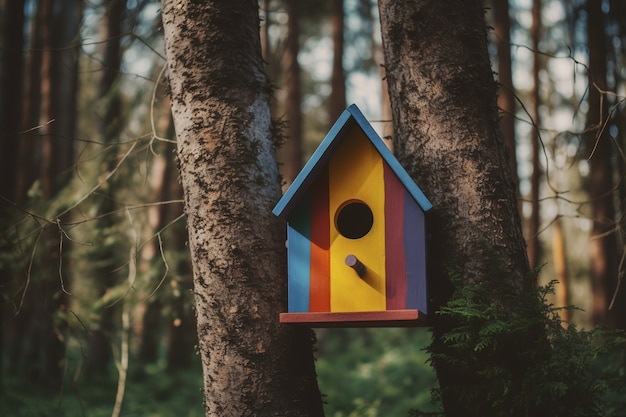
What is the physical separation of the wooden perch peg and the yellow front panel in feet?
0.09

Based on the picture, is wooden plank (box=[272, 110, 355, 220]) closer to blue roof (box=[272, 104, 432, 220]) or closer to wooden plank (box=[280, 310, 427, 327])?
blue roof (box=[272, 104, 432, 220])

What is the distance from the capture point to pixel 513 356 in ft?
9.29

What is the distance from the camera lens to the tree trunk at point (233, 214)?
291 centimetres

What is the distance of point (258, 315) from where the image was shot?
9.66ft

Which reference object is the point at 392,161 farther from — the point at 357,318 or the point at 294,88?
the point at 294,88

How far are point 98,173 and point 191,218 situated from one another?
5046 mm

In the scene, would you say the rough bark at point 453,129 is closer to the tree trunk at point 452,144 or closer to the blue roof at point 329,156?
the tree trunk at point 452,144

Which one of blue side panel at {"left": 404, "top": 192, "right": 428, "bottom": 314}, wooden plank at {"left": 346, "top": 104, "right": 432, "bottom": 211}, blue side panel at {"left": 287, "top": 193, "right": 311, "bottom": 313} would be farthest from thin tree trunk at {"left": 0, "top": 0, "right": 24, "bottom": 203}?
blue side panel at {"left": 404, "top": 192, "right": 428, "bottom": 314}

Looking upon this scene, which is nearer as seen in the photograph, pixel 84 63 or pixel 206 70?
pixel 206 70

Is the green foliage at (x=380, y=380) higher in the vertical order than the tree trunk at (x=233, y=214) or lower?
lower

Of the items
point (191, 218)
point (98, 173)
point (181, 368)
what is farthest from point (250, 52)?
point (181, 368)

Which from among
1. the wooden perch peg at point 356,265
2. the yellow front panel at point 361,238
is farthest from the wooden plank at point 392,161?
the wooden perch peg at point 356,265

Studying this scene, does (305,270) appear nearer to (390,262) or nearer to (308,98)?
(390,262)

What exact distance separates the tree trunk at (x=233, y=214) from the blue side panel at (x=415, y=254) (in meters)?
0.60
